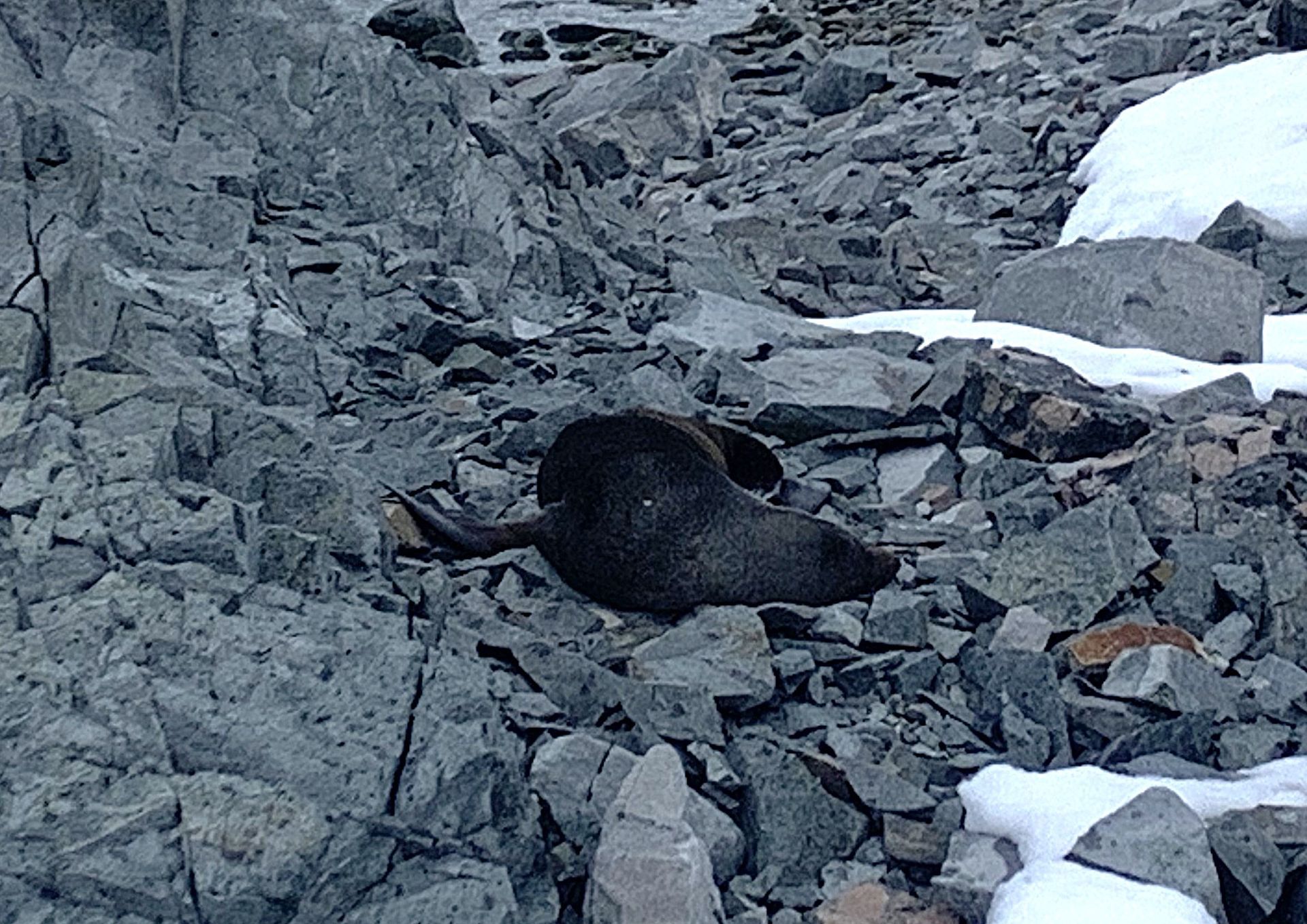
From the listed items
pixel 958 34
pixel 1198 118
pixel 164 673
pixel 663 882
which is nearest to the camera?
pixel 663 882

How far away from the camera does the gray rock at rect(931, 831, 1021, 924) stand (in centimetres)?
392

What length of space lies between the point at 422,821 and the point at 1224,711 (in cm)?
238

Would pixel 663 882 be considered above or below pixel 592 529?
above

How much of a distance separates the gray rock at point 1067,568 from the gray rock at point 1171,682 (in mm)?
330

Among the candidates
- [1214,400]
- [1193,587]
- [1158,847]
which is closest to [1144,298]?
[1214,400]

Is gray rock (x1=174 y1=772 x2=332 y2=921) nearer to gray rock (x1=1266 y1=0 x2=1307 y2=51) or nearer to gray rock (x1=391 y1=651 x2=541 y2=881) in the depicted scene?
gray rock (x1=391 y1=651 x2=541 y2=881)

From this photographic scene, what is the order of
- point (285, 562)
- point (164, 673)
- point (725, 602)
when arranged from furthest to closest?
point (725, 602) < point (285, 562) < point (164, 673)

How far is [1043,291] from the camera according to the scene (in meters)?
8.27

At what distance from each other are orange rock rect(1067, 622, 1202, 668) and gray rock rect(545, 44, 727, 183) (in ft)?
29.3

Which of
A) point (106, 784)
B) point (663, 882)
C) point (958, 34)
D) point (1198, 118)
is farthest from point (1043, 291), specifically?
point (958, 34)

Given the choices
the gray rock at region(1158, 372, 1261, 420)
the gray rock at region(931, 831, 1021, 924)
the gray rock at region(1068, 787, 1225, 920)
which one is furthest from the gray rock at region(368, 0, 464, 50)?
the gray rock at region(1068, 787, 1225, 920)

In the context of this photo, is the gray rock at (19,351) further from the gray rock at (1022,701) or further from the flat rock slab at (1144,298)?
the flat rock slab at (1144,298)

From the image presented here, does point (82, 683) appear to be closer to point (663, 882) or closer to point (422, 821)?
point (422, 821)

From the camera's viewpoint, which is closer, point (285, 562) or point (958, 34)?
point (285, 562)
